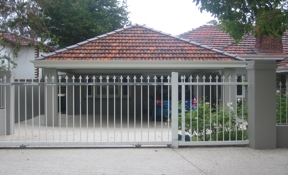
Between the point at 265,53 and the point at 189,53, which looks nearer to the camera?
the point at 189,53

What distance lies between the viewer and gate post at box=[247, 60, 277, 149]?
Result: 8727 mm

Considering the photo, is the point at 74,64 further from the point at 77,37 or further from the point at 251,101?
the point at 77,37

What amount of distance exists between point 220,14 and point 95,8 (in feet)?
88.2

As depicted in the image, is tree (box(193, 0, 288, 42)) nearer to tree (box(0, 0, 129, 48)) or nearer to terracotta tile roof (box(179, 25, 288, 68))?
terracotta tile roof (box(179, 25, 288, 68))

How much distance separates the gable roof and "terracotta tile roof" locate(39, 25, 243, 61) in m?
5.38

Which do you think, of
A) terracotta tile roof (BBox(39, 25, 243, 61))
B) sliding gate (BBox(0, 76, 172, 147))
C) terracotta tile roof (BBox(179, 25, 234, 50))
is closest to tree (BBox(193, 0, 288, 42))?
sliding gate (BBox(0, 76, 172, 147))

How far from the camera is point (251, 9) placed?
8.02 m

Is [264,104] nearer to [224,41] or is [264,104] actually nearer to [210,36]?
[224,41]

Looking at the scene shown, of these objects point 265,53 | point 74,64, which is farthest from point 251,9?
point 265,53

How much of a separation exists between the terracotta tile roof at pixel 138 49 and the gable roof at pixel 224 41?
17.7 ft

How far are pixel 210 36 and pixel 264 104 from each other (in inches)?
624

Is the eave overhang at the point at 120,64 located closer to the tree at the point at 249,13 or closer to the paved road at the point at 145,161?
the tree at the point at 249,13

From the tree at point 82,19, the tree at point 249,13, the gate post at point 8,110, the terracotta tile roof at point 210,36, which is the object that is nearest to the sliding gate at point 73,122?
the gate post at point 8,110

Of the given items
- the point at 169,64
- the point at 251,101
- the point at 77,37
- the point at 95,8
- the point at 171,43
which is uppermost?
the point at 95,8
